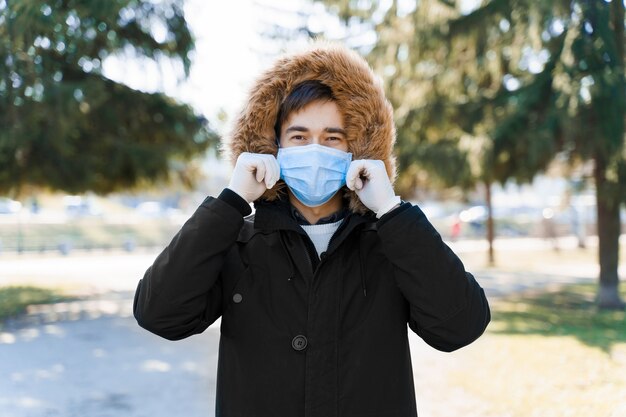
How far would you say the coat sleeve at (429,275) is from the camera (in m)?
1.79

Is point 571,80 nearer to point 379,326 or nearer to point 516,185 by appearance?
point 516,185

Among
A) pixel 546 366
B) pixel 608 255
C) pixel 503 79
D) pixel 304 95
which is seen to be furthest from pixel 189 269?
pixel 503 79

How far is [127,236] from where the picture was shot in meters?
29.2

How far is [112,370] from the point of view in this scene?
6.80 m

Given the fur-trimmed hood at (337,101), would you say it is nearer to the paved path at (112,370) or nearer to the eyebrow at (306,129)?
the eyebrow at (306,129)

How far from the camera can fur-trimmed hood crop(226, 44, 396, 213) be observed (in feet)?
7.07

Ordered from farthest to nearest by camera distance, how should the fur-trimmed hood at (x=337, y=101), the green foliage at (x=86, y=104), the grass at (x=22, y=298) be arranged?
1. the grass at (x=22, y=298)
2. the green foliage at (x=86, y=104)
3. the fur-trimmed hood at (x=337, y=101)

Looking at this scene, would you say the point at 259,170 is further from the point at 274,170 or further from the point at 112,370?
the point at 112,370

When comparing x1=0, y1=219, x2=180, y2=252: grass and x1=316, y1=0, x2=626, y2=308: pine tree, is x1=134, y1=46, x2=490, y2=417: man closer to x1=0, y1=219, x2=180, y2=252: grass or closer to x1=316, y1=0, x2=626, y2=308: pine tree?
x1=316, y1=0, x2=626, y2=308: pine tree

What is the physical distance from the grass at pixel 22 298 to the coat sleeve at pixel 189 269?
9.55m

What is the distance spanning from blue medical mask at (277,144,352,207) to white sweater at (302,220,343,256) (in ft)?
0.27

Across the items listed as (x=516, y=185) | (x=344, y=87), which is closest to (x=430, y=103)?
(x=516, y=185)

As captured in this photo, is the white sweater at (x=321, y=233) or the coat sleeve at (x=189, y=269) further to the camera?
the white sweater at (x=321, y=233)

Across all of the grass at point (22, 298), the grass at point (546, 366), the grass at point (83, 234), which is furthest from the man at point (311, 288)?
the grass at point (83, 234)
